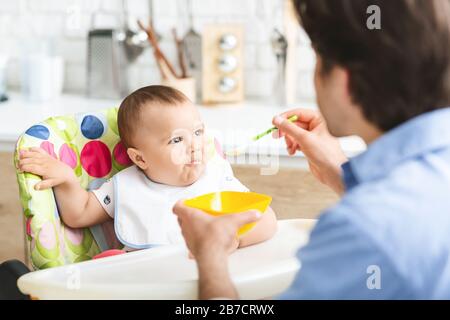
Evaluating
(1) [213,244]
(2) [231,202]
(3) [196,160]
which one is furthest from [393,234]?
(3) [196,160]

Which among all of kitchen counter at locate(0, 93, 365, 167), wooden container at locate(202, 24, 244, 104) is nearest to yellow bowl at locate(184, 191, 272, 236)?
kitchen counter at locate(0, 93, 365, 167)

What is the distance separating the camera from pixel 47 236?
152cm

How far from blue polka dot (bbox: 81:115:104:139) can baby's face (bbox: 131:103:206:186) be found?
0.33 feet

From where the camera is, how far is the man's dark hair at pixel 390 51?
0.92 meters

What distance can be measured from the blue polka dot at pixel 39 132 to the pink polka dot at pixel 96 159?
3.6 inches

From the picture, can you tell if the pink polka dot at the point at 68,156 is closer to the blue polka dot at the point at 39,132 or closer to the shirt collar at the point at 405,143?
the blue polka dot at the point at 39,132

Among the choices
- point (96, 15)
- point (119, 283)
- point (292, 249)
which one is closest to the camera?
point (119, 283)

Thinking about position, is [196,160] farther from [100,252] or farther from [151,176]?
[100,252]

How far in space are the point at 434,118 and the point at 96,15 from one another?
2.05 m

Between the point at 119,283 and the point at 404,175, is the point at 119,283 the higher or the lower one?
the lower one

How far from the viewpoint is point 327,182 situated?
4.79 ft
